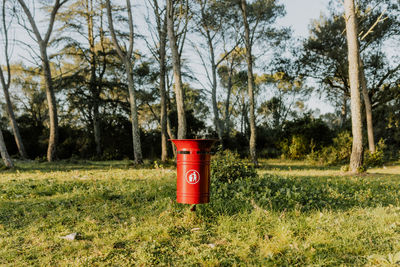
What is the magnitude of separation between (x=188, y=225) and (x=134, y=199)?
1757mm

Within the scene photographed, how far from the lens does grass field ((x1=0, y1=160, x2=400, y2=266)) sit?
3061 millimetres

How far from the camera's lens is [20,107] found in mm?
29625

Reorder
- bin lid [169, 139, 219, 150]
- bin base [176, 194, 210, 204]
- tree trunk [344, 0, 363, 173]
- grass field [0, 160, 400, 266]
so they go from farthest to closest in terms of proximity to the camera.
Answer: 1. tree trunk [344, 0, 363, 173]
2. bin base [176, 194, 210, 204]
3. bin lid [169, 139, 219, 150]
4. grass field [0, 160, 400, 266]

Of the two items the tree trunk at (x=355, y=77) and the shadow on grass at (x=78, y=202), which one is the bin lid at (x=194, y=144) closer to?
the shadow on grass at (x=78, y=202)

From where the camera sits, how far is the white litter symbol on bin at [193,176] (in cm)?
370

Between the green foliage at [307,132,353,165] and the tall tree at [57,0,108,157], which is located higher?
the tall tree at [57,0,108,157]

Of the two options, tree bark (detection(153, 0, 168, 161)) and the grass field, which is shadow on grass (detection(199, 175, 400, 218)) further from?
tree bark (detection(153, 0, 168, 161))

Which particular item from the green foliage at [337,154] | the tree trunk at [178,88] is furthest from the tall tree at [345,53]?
the tree trunk at [178,88]

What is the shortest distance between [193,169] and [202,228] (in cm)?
89

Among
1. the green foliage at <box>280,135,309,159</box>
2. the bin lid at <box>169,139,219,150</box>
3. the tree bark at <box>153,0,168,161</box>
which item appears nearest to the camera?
the bin lid at <box>169,139,219,150</box>

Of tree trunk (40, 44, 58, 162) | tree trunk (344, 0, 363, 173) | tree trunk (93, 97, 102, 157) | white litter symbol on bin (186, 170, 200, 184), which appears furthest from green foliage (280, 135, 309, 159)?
white litter symbol on bin (186, 170, 200, 184)

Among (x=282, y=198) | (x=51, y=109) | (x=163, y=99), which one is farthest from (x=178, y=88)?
(x=51, y=109)

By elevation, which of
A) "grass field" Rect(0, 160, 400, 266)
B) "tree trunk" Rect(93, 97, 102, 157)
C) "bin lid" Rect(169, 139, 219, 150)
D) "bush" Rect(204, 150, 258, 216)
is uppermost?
"tree trunk" Rect(93, 97, 102, 157)

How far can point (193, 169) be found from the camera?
12.1 ft
